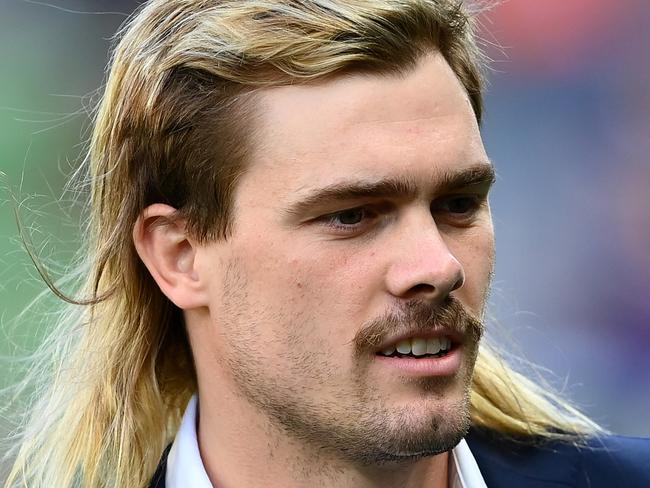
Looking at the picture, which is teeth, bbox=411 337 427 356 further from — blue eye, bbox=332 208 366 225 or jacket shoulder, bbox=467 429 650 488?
jacket shoulder, bbox=467 429 650 488

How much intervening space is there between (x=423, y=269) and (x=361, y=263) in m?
0.15

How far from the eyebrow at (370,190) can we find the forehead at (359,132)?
2 cm

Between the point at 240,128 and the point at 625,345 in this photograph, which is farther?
the point at 625,345

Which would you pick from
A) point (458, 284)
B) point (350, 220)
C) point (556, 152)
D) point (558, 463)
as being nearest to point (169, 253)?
point (350, 220)

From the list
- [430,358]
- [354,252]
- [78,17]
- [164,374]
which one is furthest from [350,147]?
[78,17]

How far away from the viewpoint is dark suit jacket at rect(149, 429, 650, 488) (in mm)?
2986

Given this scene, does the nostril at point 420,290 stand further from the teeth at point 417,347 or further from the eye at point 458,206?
the eye at point 458,206

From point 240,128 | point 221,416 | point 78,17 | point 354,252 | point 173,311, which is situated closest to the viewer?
point 354,252

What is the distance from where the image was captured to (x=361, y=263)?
254 centimetres

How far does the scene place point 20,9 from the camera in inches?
289

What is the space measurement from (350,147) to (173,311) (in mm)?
885

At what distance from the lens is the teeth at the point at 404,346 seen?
100 inches

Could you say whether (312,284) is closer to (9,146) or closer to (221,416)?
(221,416)

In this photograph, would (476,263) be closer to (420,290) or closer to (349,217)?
(420,290)
